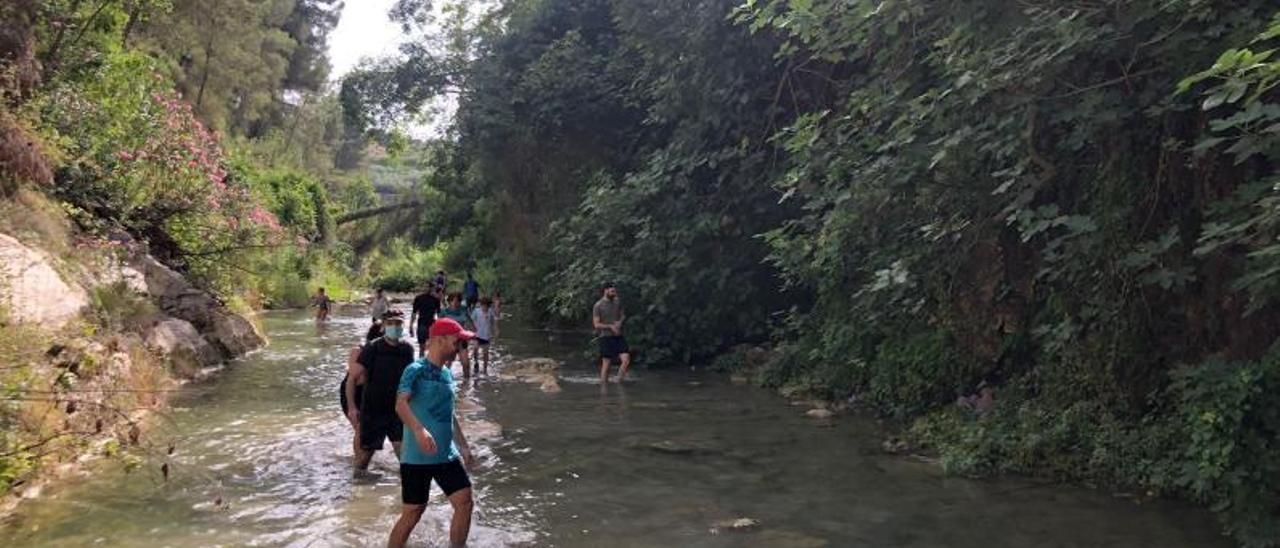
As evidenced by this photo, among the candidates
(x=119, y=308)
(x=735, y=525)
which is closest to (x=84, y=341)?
(x=119, y=308)

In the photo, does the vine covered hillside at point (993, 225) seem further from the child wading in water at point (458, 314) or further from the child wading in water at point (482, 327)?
the child wading in water at point (458, 314)

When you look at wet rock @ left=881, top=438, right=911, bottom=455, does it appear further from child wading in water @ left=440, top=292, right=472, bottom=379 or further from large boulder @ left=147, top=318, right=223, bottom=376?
large boulder @ left=147, top=318, right=223, bottom=376

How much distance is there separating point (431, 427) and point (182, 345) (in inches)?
410

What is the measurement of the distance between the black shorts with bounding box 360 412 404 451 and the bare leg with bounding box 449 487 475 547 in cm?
199

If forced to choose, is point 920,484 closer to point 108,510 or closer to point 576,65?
point 108,510

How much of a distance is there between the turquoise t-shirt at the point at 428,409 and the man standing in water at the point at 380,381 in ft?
6.07

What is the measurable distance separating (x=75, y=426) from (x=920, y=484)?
25.2 feet

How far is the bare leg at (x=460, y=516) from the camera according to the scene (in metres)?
6.17

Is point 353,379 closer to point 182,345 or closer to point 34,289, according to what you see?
point 34,289

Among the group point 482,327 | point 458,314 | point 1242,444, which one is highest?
point 458,314

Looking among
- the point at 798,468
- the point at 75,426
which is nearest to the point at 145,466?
the point at 75,426

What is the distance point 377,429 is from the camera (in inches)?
322

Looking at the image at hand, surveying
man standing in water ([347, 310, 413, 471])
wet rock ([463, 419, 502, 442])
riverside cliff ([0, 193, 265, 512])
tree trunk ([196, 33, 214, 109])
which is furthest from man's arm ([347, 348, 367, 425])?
tree trunk ([196, 33, 214, 109])

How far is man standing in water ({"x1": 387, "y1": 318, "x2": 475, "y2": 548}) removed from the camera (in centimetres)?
599
